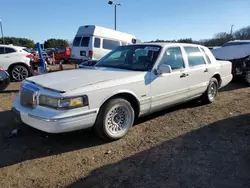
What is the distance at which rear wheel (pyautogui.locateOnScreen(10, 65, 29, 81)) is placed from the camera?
32.1 ft

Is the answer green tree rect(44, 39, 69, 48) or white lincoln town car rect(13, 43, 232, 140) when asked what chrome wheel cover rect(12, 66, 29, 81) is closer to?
white lincoln town car rect(13, 43, 232, 140)

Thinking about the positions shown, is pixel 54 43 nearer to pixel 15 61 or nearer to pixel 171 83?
pixel 15 61

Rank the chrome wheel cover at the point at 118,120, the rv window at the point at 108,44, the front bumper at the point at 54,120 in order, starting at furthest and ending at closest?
the rv window at the point at 108,44 → the chrome wheel cover at the point at 118,120 → the front bumper at the point at 54,120

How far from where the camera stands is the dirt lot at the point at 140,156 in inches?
113

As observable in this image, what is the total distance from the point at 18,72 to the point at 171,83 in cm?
753

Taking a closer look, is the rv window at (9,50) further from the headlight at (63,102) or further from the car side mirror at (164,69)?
the car side mirror at (164,69)

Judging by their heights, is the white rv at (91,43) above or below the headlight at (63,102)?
above

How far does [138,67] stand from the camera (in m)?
4.45

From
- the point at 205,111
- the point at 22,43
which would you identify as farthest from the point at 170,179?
the point at 22,43

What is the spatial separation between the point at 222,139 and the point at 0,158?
354 cm

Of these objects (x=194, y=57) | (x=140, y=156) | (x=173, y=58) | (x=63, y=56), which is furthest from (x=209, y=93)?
(x=63, y=56)

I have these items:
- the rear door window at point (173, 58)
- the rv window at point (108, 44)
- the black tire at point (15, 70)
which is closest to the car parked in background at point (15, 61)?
the black tire at point (15, 70)

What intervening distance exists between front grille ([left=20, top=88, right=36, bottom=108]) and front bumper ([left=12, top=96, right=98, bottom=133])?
0.27 ft

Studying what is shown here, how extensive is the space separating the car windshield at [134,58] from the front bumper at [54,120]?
4.73 feet
